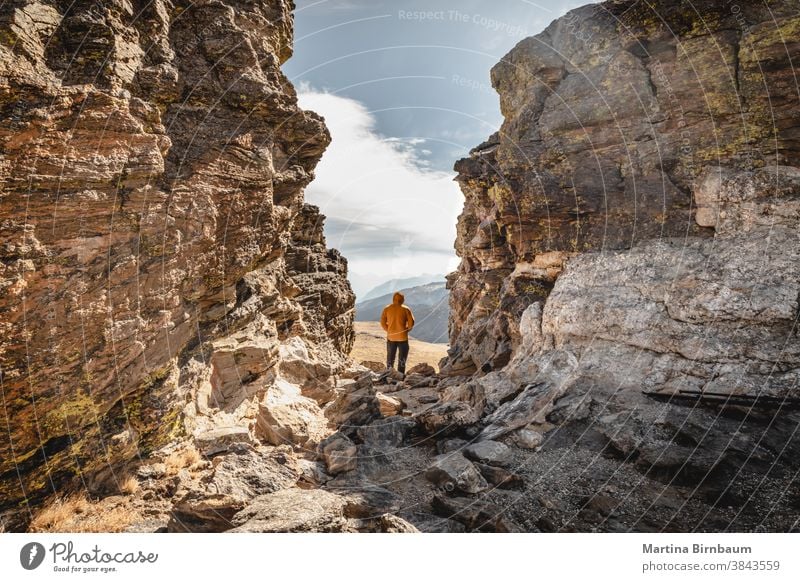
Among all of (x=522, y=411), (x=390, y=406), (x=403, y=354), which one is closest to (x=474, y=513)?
(x=522, y=411)

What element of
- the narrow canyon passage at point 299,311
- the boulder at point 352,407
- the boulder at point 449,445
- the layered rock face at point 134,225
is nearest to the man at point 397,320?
the narrow canyon passage at point 299,311

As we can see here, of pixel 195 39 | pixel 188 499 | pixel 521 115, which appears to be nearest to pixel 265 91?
pixel 195 39

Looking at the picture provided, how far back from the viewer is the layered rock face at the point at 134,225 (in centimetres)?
626

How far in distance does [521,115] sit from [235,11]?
1234 centimetres

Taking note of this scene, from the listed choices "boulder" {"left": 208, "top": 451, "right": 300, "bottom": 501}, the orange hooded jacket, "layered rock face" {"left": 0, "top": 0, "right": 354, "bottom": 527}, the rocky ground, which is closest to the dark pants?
the orange hooded jacket

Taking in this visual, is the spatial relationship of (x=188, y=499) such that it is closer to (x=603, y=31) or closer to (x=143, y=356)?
(x=143, y=356)

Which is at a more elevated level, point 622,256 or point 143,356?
point 622,256

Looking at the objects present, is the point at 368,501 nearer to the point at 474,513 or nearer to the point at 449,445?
the point at 474,513

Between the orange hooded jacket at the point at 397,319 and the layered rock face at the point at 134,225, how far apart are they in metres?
8.04

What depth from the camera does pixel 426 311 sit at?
423ft
